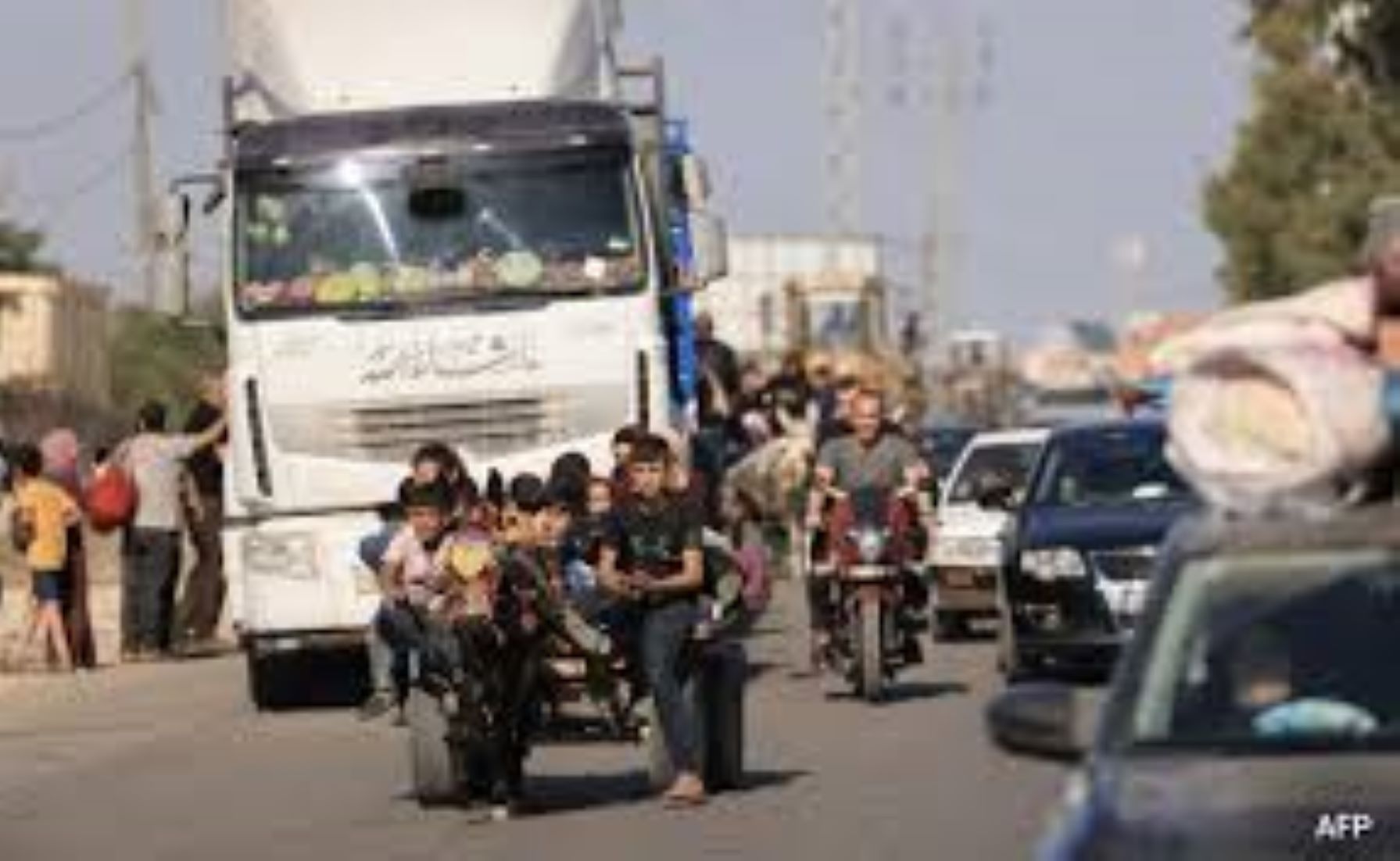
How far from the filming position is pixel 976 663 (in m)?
28.6

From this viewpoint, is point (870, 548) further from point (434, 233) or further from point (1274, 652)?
point (1274, 652)

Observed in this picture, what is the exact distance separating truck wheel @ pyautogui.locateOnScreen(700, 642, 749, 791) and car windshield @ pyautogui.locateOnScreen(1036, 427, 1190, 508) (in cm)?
619

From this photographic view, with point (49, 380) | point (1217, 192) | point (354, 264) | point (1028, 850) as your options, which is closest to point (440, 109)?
point (354, 264)

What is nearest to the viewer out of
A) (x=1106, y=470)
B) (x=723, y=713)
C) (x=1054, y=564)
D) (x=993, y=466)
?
(x=723, y=713)

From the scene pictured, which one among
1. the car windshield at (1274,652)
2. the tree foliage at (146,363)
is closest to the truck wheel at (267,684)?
the car windshield at (1274,652)

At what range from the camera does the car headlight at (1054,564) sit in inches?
966

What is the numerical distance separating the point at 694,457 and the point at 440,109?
296 cm

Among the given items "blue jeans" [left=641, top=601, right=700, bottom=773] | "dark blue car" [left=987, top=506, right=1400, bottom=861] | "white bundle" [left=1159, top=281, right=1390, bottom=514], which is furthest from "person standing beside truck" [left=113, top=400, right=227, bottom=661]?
"white bundle" [left=1159, top=281, right=1390, bottom=514]

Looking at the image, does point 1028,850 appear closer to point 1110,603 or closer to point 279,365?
point 1110,603

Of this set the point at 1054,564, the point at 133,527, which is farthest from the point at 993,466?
the point at 1054,564

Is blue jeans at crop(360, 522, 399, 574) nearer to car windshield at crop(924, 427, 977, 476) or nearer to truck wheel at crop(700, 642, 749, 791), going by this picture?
truck wheel at crop(700, 642, 749, 791)

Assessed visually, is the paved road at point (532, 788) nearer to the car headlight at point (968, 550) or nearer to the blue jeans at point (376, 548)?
the blue jeans at point (376, 548)

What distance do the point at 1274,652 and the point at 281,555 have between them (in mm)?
16275

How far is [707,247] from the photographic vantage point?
25.8 meters
